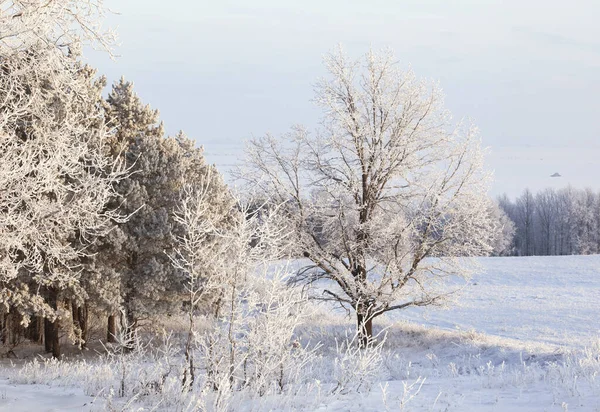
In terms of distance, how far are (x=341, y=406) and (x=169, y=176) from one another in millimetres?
18683

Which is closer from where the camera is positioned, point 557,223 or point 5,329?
point 5,329

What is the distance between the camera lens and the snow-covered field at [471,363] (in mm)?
6422

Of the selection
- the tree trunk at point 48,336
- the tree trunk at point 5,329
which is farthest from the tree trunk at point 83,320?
the tree trunk at point 5,329

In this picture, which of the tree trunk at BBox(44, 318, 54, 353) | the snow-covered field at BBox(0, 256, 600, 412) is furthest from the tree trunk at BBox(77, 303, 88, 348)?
the snow-covered field at BBox(0, 256, 600, 412)

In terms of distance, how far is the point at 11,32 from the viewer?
269 inches

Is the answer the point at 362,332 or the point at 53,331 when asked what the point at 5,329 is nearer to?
the point at 53,331

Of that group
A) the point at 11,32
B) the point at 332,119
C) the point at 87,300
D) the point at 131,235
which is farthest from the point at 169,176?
the point at 11,32

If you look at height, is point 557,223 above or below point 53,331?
above

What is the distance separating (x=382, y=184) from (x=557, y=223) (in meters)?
83.4

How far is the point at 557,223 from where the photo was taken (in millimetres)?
A: 91625

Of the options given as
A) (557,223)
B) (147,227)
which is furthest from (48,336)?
(557,223)

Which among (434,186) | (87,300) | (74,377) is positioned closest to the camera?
(74,377)

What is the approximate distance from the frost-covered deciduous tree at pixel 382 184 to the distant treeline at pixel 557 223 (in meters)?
70.3

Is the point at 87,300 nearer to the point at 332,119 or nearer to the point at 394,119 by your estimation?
the point at 332,119
